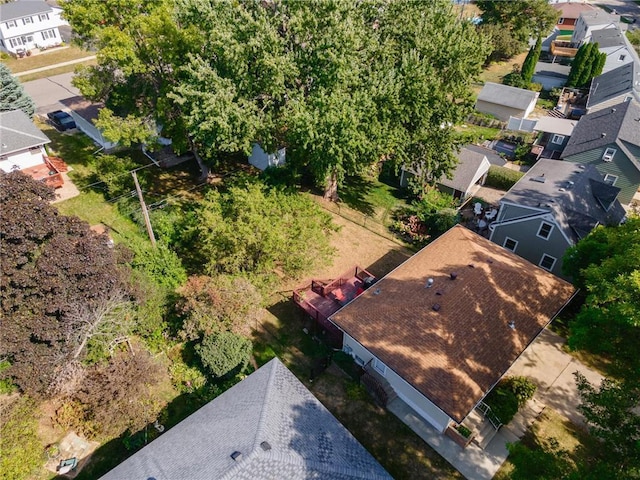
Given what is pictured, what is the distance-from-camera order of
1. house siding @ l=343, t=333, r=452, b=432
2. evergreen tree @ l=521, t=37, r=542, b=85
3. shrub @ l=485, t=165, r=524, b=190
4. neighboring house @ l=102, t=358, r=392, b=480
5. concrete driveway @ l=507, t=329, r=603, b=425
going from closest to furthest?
neighboring house @ l=102, t=358, r=392, b=480
house siding @ l=343, t=333, r=452, b=432
concrete driveway @ l=507, t=329, r=603, b=425
shrub @ l=485, t=165, r=524, b=190
evergreen tree @ l=521, t=37, r=542, b=85

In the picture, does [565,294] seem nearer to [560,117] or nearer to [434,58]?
[434,58]

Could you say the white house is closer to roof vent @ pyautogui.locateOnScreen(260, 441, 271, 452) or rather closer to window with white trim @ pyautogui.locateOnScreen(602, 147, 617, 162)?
roof vent @ pyautogui.locateOnScreen(260, 441, 271, 452)

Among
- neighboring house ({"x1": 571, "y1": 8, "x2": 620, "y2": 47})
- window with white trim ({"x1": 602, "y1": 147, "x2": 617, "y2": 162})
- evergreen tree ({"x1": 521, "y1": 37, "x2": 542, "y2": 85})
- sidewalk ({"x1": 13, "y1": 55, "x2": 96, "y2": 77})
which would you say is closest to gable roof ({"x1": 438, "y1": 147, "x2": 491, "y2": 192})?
window with white trim ({"x1": 602, "y1": 147, "x2": 617, "y2": 162})

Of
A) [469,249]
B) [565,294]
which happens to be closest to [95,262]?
[469,249]

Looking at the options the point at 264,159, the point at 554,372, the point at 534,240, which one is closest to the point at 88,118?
the point at 264,159

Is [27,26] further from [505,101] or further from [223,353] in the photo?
[505,101]

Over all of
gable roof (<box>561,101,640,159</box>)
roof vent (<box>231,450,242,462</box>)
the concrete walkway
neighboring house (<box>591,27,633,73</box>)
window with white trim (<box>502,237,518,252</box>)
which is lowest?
the concrete walkway

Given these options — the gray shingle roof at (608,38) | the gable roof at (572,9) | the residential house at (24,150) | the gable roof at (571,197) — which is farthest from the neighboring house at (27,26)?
the gable roof at (572,9)
